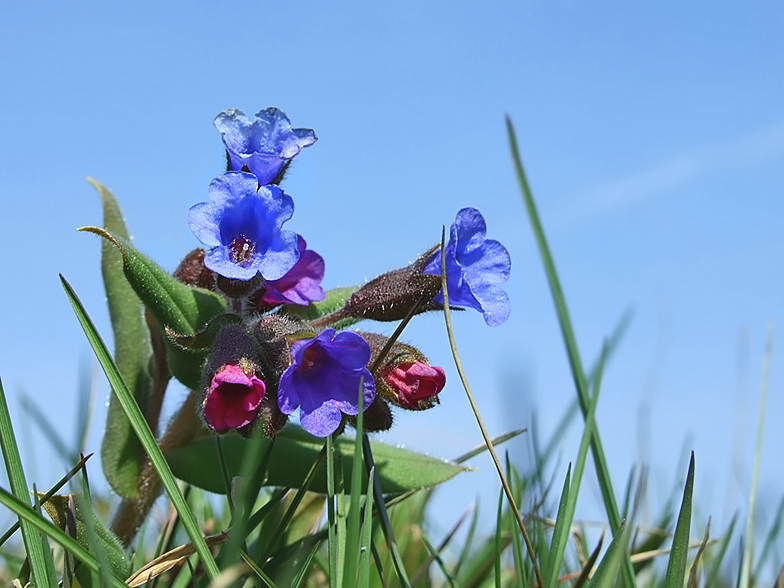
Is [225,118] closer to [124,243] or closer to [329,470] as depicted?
[124,243]

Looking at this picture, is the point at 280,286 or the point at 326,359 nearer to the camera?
the point at 326,359

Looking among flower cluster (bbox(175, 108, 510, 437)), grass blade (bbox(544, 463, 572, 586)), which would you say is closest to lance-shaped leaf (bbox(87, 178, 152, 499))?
flower cluster (bbox(175, 108, 510, 437))

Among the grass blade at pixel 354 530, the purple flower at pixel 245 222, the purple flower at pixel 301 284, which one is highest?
the purple flower at pixel 245 222

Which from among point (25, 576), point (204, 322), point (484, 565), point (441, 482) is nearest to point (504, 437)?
point (441, 482)

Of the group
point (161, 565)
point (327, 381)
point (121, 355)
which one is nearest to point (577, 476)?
point (327, 381)

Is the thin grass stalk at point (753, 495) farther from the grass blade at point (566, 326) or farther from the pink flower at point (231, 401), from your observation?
the pink flower at point (231, 401)

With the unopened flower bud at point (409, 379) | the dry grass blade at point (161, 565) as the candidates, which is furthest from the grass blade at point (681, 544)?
the dry grass blade at point (161, 565)

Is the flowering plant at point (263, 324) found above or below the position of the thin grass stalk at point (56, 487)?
above
